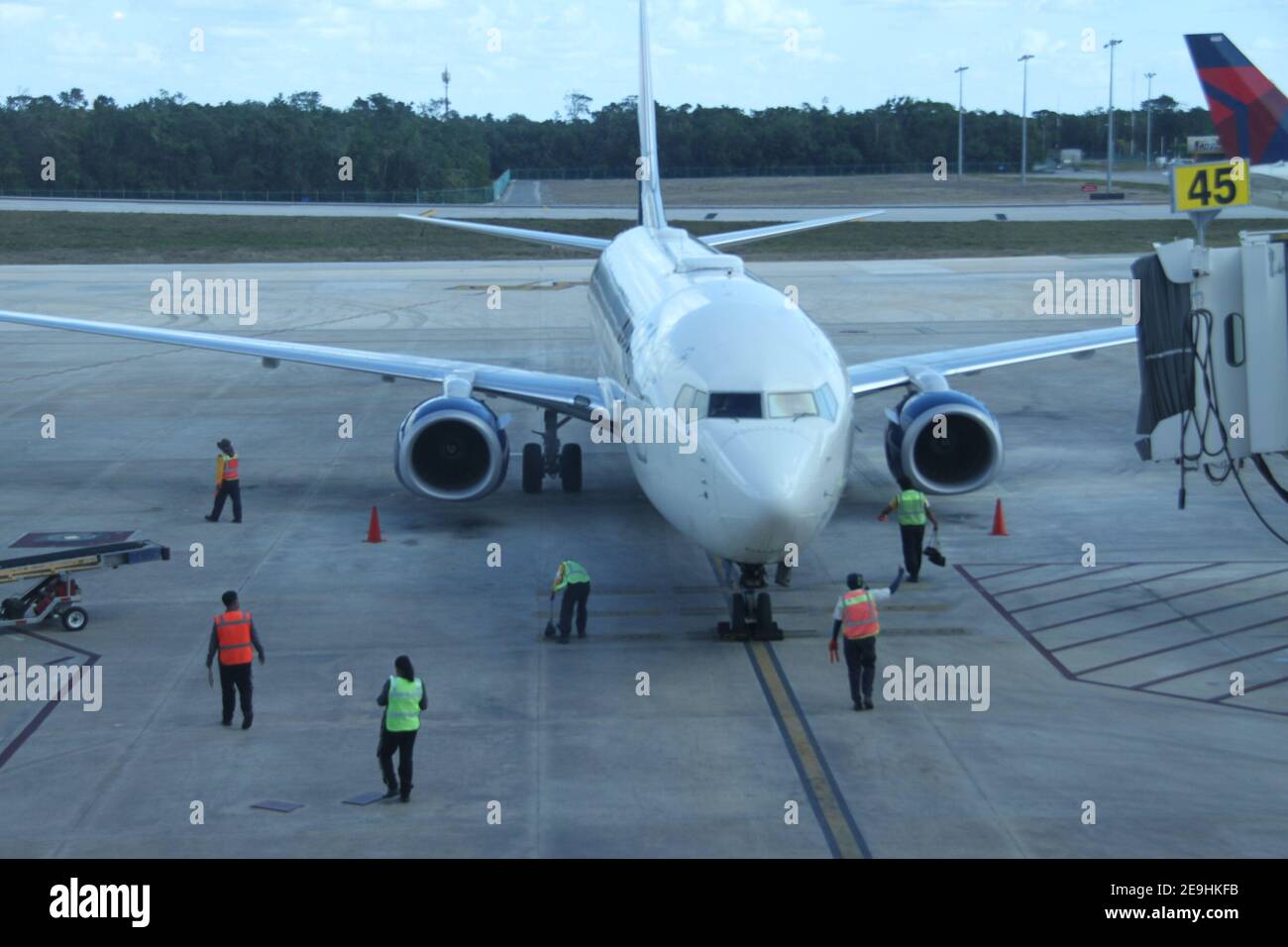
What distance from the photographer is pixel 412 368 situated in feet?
91.6

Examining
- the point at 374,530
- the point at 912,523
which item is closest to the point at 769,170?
the point at 374,530

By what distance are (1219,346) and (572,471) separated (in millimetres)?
12261

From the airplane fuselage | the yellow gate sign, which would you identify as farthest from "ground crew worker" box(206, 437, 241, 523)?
the yellow gate sign

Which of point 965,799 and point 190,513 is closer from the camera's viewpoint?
point 965,799

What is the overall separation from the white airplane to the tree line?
87729 mm

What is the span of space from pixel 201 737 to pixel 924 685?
793 cm

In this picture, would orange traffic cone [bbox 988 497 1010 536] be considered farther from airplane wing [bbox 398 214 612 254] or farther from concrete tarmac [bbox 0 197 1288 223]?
concrete tarmac [bbox 0 197 1288 223]

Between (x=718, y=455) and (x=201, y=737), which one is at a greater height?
(x=718, y=455)

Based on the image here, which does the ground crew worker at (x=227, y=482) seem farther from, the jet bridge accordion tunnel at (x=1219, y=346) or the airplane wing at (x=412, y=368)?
the jet bridge accordion tunnel at (x=1219, y=346)

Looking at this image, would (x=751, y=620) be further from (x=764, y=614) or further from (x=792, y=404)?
(x=792, y=404)

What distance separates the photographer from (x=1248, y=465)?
29344 millimetres

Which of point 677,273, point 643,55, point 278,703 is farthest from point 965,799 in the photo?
point 643,55

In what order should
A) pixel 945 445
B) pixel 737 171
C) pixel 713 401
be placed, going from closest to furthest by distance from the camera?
1. pixel 713 401
2. pixel 945 445
3. pixel 737 171

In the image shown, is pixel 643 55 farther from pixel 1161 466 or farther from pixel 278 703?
pixel 278 703
